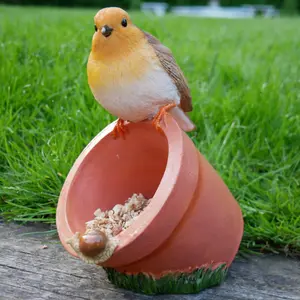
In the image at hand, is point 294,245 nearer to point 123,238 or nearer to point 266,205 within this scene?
point 266,205

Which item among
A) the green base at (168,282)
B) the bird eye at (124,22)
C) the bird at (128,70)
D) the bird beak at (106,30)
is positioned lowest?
the green base at (168,282)

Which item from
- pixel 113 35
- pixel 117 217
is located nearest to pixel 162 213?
pixel 117 217

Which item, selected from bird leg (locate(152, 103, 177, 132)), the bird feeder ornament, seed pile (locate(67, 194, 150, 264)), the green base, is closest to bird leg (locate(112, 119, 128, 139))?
the bird feeder ornament

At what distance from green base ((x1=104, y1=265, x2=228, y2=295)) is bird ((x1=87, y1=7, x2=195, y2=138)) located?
16.4 inches

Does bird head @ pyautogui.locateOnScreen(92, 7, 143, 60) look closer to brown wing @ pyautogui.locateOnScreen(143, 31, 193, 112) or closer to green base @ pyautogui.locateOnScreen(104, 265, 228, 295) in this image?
brown wing @ pyautogui.locateOnScreen(143, 31, 193, 112)

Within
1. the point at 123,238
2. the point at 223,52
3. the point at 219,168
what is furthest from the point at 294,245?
the point at 223,52

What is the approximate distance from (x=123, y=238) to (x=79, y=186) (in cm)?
33

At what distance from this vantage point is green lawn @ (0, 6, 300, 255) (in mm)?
2004

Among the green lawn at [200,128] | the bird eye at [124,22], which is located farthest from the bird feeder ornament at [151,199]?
the green lawn at [200,128]

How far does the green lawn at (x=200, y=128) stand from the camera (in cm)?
200

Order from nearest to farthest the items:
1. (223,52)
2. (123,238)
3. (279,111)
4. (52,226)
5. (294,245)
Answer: (123,238) < (294,245) < (52,226) < (279,111) < (223,52)

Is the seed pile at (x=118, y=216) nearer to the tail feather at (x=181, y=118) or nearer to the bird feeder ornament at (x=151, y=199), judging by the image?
the bird feeder ornament at (x=151, y=199)

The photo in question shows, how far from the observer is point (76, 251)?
4.52 ft

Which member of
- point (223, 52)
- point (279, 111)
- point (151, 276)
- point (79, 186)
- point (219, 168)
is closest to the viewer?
point (151, 276)
